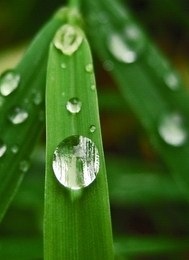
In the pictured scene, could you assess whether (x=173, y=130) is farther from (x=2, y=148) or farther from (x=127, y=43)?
(x=2, y=148)

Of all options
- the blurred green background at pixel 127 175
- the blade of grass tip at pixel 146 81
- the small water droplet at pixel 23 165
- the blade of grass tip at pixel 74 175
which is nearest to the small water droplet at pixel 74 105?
the blade of grass tip at pixel 74 175

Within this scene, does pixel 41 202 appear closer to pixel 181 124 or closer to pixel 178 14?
pixel 181 124

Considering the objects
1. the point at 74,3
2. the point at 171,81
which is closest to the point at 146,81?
the point at 171,81

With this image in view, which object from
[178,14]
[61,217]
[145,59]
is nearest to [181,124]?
[145,59]

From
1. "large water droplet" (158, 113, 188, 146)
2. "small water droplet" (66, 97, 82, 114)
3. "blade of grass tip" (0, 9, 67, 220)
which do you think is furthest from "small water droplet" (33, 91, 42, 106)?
"large water droplet" (158, 113, 188, 146)

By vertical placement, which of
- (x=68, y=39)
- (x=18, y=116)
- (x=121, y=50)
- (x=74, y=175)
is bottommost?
(x=74, y=175)

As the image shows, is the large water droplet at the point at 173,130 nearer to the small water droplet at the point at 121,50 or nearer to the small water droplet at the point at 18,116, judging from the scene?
the small water droplet at the point at 121,50

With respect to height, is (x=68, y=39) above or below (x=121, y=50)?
below
